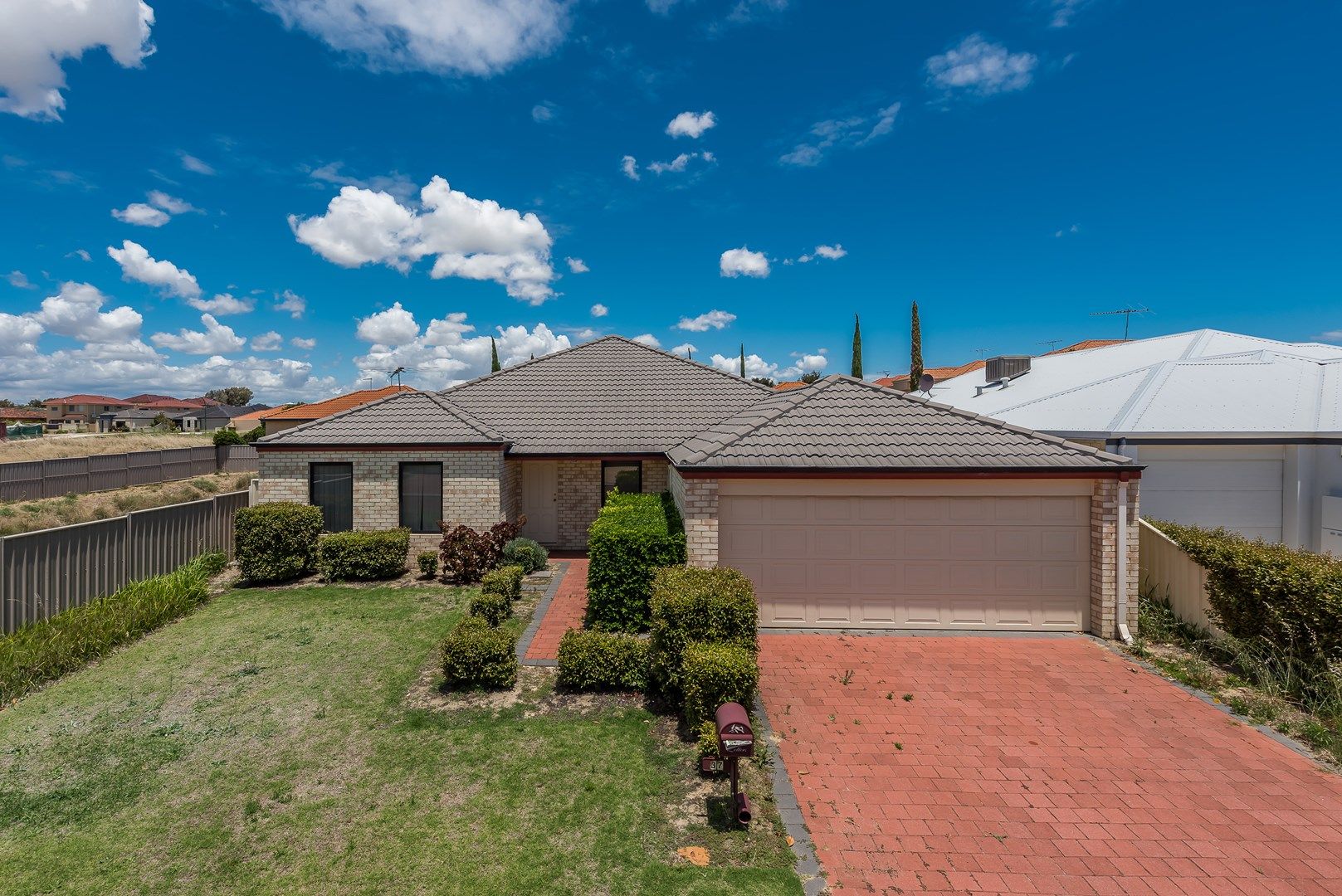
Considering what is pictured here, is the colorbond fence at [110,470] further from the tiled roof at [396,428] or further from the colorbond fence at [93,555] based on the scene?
the colorbond fence at [93,555]

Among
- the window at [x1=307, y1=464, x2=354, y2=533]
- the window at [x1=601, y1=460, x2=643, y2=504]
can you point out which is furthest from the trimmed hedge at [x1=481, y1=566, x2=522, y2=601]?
the window at [x1=307, y1=464, x2=354, y2=533]

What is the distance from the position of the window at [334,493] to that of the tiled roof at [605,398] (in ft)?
11.8

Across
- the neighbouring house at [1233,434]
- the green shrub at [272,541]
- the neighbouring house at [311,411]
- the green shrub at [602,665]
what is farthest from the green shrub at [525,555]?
the neighbouring house at [311,411]

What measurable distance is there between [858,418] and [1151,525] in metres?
4.98

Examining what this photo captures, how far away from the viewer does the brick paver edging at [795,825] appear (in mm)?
3799

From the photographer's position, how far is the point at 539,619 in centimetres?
906

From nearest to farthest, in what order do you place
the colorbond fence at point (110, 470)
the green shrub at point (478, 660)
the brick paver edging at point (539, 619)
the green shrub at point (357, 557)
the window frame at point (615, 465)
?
the green shrub at point (478, 660) → the brick paver edging at point (539, 619) → the green shrub at point (357, 557) → the window frame at point (615, 465) → the colorbond fence at point (110, 470)

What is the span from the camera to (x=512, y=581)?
9516 mm

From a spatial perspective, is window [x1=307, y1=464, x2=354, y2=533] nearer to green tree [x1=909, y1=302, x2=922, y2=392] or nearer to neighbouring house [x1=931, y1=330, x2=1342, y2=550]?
neighbouring house [x1=931, y1=330, x2=1342, y2=550]

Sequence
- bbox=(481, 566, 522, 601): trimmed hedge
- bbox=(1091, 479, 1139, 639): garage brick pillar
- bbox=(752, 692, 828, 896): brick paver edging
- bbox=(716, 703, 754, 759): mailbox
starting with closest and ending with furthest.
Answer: bbox=(752, 692, 828, 896): brick paver edging → bbox=(716, 703, 754, 759): mailbox → bbox=(1091, 479, 1139, 639): garage brick pillar → bbox=(481, 566, 522, 601): trimmed hedge

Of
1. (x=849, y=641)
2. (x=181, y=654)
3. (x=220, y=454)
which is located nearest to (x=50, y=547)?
(x=181, y=654)

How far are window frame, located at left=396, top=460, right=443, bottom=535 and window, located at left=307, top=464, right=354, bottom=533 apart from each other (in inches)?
40.9

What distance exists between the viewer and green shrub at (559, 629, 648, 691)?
6586 millimetres

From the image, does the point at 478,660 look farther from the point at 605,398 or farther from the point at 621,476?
the point at 605,398
